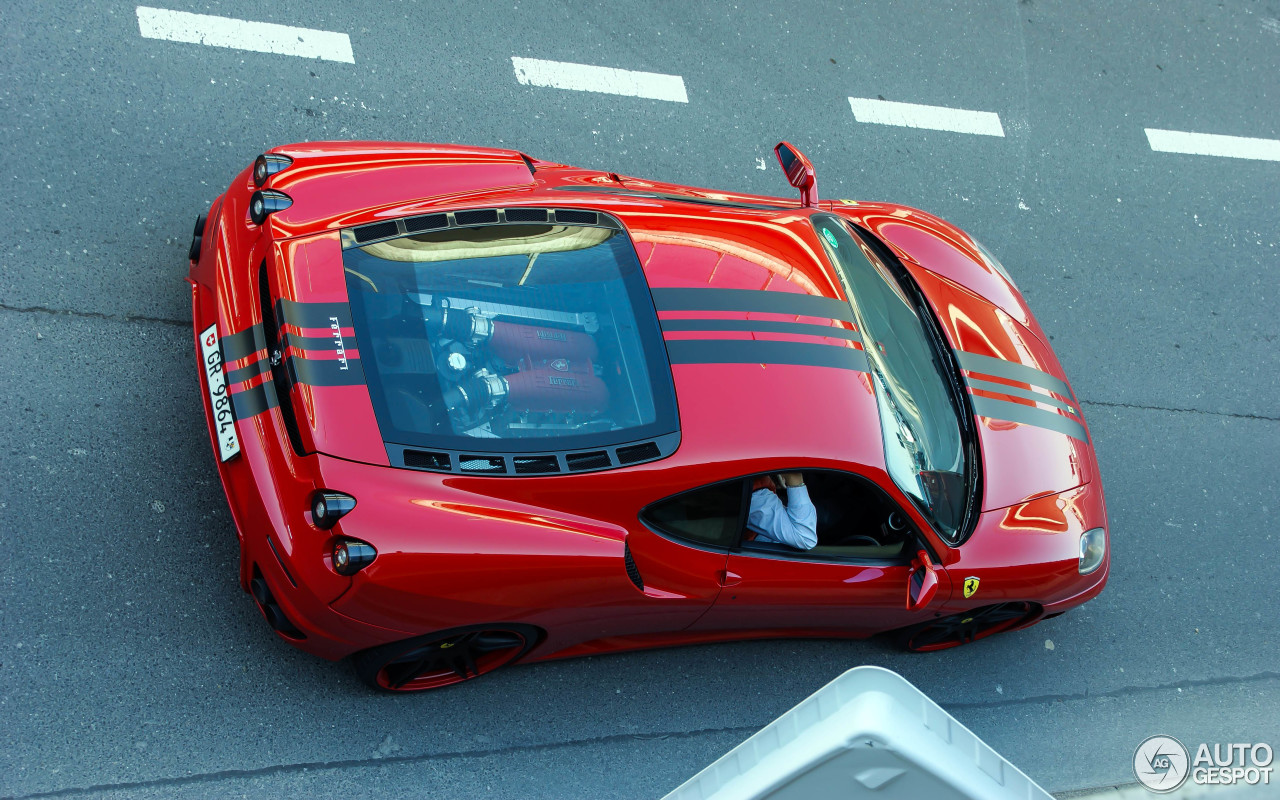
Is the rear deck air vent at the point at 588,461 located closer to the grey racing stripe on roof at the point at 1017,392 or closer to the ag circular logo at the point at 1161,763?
the grey racing stripe on roof at the point at 1017,392

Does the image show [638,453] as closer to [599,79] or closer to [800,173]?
[800,173]

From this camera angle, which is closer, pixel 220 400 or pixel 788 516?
pixel 220 400

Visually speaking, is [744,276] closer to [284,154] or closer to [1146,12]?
[284,154]

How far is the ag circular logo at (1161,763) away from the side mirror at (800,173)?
288 centimetres

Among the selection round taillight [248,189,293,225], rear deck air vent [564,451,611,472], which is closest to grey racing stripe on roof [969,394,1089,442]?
rear deck air vent [564,451,611,472]

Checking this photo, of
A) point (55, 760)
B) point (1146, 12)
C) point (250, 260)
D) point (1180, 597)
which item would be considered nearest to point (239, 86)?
point (250, 260)

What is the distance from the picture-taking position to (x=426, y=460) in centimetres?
310

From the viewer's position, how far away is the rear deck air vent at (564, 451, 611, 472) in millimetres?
3199

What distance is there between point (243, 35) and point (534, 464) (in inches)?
125

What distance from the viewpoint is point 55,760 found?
3252 millimetres

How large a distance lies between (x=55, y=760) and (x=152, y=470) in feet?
3.56

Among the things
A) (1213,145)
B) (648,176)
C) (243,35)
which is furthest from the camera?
(1213,145)

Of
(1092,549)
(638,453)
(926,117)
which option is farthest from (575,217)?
(926,117)

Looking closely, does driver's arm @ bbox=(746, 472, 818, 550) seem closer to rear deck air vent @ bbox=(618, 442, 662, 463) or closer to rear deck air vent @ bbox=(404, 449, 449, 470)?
rear deck air vent @ bbox=(618, 442, 662, 463)
